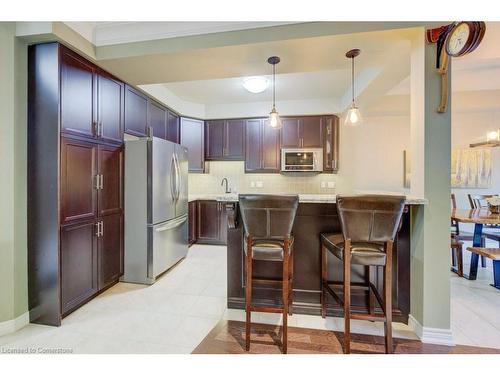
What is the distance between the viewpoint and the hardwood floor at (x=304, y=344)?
1653 millimetres

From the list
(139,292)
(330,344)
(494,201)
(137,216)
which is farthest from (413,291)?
(137,216)

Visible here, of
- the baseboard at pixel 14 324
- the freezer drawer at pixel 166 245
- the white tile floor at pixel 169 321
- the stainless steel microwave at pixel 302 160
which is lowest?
the white tile floor at pixel 169 321

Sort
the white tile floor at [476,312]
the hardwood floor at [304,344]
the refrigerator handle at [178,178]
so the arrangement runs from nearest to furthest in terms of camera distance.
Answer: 1. the hardwood floor at [304,344]
2. the white tile floor at [476,312]
3. the refrigerator handle at [178,178]

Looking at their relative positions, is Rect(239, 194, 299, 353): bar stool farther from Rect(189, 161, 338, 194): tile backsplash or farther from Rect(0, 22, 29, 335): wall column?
Rect(189, 161, 338, 194): tile backsplash

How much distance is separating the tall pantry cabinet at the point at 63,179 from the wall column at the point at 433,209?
2.89 m

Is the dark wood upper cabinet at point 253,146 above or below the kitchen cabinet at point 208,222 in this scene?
above

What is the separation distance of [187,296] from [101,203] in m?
1.34

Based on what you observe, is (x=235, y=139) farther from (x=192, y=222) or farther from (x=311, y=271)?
(x=311, y=271)

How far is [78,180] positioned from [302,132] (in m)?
3.48

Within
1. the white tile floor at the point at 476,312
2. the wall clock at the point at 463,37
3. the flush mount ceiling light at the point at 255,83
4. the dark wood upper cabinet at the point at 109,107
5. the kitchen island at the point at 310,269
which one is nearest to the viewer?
the wall clock at the point at 463,37

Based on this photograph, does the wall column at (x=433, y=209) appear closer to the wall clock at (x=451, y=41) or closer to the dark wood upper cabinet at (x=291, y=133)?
the wall clock at (x=451, y=41)

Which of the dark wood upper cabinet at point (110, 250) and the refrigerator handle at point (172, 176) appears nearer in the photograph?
the dark wood upper cabinet at point (110, 250)

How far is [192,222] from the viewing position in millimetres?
4395

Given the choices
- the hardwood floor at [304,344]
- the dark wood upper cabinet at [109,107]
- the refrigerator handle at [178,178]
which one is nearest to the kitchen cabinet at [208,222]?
the refrigerator handle at [178,178]
